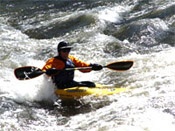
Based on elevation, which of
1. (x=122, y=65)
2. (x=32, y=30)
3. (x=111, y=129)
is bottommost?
(x=111, y=129)

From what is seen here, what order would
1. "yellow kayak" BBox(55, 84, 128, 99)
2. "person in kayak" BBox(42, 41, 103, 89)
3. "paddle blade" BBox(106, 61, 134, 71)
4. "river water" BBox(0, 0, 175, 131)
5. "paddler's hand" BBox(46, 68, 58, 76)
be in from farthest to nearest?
"paddle blade" BBox(106, 61, 134, 71) → "person in kayak" BBox(42, 41, 103, 89) → "yellow kayak" BBox(55, 84, 128, 99) → "paddler's hand" BBox(46, 68, 58, 76) → "river water" BBox(0, 0, 175, 131)

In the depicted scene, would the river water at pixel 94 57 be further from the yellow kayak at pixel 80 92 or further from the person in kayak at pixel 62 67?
the person in kayak at pixel 62 67

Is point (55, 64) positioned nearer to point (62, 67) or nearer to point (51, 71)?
point (62, 67)

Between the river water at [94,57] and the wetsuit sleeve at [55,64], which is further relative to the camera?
the wetsuit sleeve at [55,64]

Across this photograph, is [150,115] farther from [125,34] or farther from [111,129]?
[125,34]

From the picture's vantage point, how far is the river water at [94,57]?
739 cm

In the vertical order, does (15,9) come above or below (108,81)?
above

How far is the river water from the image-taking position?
24.2 ft

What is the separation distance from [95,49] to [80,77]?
1.62 metres

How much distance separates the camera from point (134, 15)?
49.1 feet

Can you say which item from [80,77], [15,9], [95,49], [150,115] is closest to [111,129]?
[150,115]

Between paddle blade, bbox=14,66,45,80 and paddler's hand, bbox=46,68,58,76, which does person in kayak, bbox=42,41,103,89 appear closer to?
paddler's hand, bbox=46,68,58,76

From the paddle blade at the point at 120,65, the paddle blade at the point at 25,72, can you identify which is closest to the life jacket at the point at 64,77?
the paddle blade at the point at 25,72

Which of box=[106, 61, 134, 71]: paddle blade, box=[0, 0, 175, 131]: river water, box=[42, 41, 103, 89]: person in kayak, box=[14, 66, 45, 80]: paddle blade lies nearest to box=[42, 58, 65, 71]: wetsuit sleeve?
box=[42, 41, 103, 89]: person in kayak
